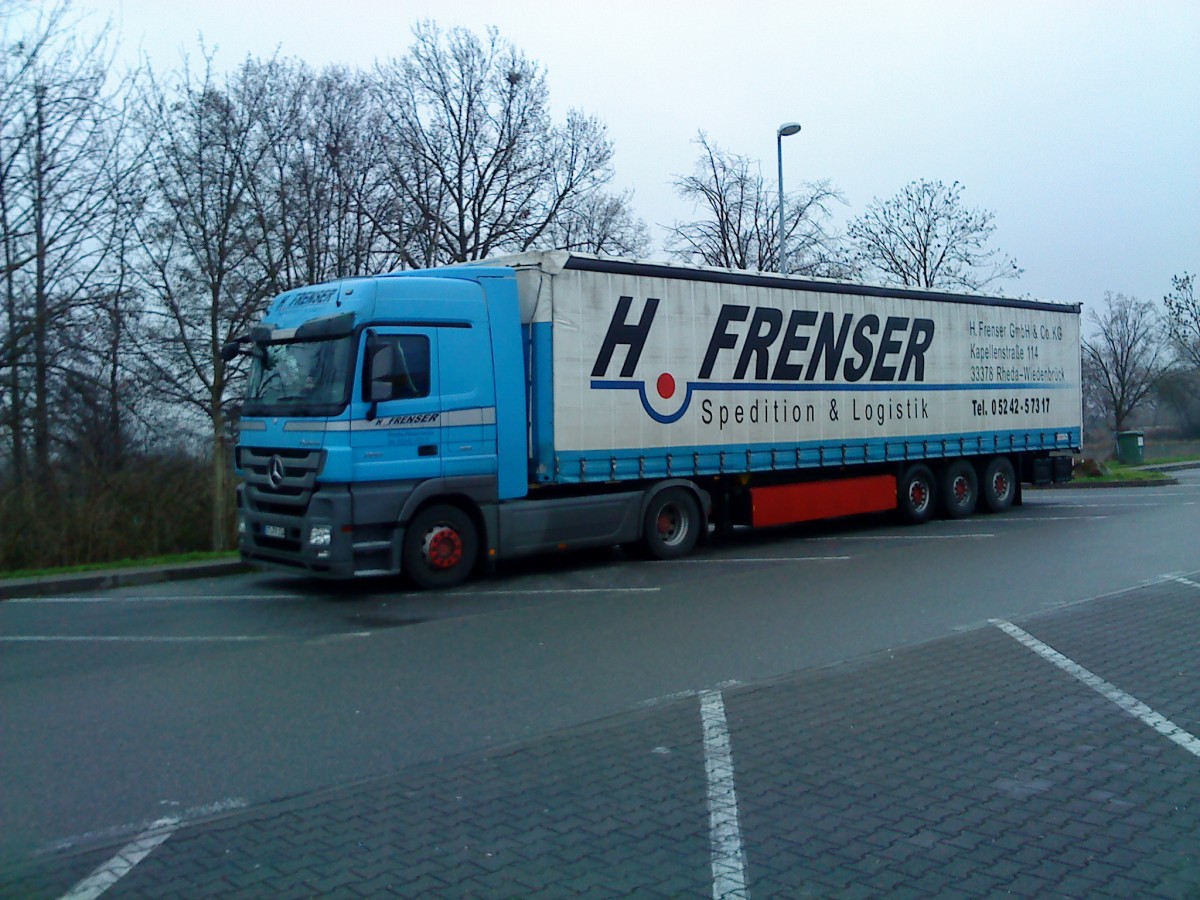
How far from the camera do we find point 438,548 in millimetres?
12367

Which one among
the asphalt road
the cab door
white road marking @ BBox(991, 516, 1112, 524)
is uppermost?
the cab door

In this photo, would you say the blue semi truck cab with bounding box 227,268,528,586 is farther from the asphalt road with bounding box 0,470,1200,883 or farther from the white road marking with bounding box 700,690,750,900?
the white road marking with bounding box 700,690,750,900

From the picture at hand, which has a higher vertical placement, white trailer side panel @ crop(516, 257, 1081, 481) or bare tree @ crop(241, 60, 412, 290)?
bare tree @ crop(241, 60, 412, 290)

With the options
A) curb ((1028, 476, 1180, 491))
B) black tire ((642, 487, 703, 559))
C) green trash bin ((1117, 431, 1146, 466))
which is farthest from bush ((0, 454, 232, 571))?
green trash bin ((1117, 431, 1146, 466))

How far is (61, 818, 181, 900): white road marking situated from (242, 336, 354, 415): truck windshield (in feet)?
22.3

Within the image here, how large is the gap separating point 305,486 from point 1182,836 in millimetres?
8914

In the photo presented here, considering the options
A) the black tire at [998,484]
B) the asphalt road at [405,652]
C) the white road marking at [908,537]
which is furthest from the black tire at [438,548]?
the black tire at [998,484]

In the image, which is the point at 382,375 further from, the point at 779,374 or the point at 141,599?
the point at 779,374

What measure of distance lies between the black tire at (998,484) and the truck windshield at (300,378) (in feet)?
41.9

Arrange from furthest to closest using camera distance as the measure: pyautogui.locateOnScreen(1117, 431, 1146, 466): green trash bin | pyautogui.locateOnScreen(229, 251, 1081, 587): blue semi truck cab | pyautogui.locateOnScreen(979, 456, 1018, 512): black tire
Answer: pyautogui.locateOnScreen(1117, 431, 1146, 466): green trash bin, pyautogui.locateOnScreen(979, 456, 1018, 512): black tire, pyautogui.locateOnScreen(229, 251, 1081, 587): blue semi truck cab

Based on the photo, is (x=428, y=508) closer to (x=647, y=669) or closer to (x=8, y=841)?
(x=647, y=669)

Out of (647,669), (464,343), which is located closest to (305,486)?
(464,343)

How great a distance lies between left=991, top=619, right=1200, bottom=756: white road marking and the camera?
248 inches

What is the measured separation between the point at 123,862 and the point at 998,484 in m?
18.3
